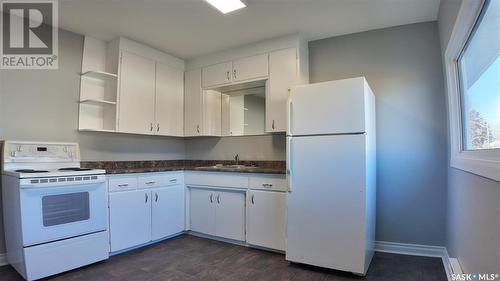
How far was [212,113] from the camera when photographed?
390cm

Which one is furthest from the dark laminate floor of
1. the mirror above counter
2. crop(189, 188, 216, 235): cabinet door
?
the mirror above counter

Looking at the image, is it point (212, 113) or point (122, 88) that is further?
point (212, 113)

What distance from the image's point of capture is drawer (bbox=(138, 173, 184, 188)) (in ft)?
10.1

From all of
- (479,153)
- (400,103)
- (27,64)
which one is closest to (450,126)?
(400,103)

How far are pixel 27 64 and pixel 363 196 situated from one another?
3.46 metres

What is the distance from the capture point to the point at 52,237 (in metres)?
2.29

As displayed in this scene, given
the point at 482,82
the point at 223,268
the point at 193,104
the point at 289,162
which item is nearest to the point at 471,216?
the point at 482,82

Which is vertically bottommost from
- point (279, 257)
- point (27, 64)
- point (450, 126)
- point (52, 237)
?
point (279, 257)

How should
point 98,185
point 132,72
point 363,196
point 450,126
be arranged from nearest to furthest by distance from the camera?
point 363,196 → point 450,126 → point 98,185 → point 132,72

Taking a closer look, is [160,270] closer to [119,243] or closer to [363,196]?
[119,243]

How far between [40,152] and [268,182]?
2293mm

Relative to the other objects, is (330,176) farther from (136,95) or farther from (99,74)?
(99,74)

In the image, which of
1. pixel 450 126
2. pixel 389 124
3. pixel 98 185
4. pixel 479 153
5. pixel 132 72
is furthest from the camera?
pixel 132 72

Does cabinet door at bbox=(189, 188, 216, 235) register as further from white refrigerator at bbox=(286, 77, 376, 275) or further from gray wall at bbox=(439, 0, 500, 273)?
gray wall at bbox=(439, 0, 500, 273)
